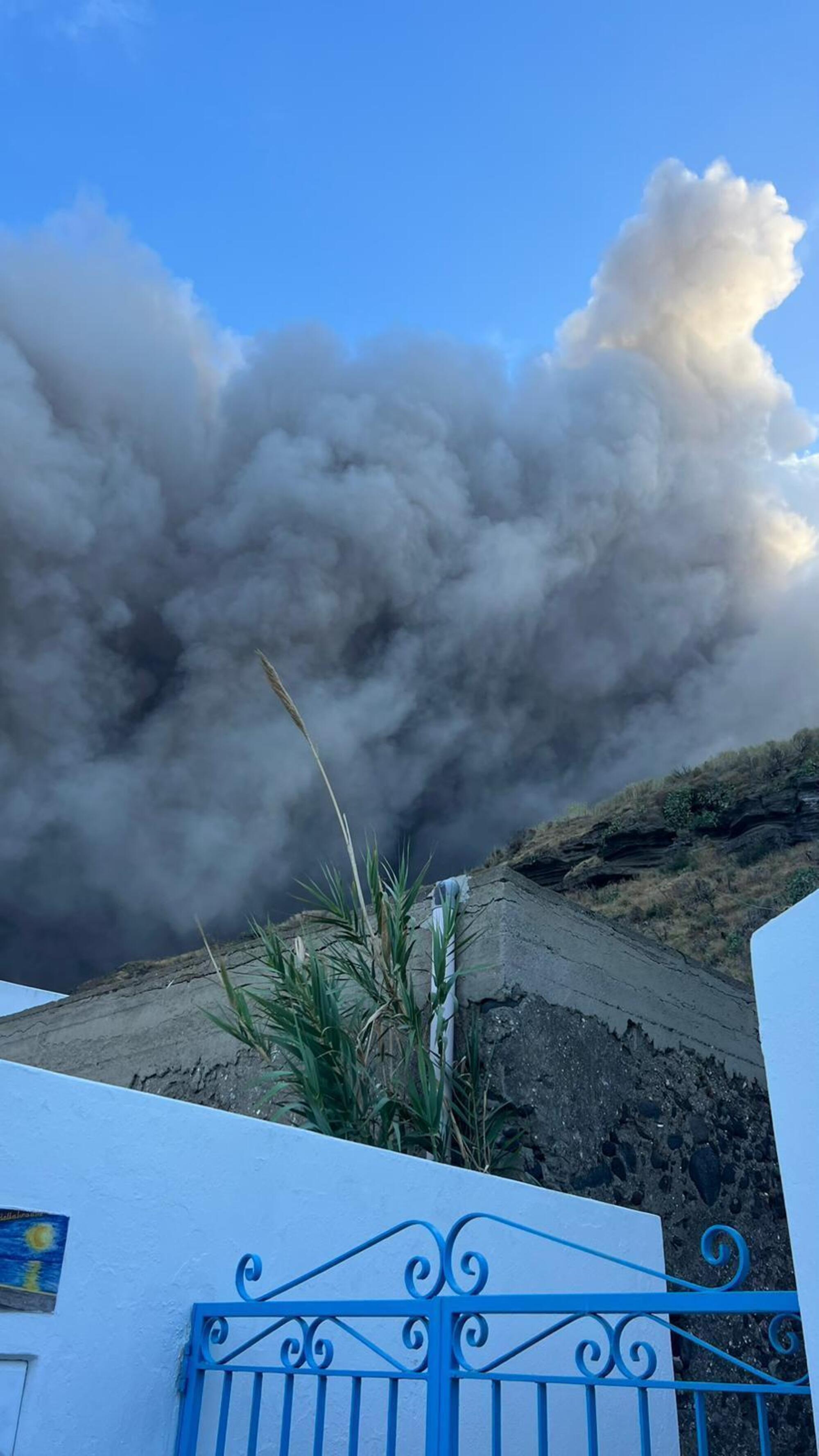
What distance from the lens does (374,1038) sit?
17.5 feet

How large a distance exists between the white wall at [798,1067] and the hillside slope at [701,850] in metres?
14.7

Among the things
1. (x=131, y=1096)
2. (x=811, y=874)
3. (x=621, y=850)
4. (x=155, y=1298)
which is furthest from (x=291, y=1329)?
(x=621, y=850)

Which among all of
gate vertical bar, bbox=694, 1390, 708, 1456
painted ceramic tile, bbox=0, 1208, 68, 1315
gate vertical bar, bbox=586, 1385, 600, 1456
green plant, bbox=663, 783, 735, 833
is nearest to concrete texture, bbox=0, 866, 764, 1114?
painted ceramic tile, bbox=0, 1208, 68, 1315

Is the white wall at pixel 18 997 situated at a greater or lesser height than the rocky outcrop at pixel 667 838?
lesser

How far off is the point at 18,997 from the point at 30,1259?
9490mm

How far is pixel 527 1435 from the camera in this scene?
145 inches

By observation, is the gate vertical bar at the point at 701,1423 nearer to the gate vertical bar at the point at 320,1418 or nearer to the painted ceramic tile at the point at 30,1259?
the gate vertical bar at the point at 320,1418

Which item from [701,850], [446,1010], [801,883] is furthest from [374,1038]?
[701,850]

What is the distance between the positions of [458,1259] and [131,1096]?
1.32 meters

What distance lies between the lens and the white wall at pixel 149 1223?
8.81 ft

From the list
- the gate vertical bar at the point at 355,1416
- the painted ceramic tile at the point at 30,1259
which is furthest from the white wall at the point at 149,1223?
the gate vertical bar at the point at 355,1416

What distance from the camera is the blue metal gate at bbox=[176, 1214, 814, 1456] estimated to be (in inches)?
89.8

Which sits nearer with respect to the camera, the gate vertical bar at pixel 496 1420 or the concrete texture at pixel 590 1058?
the gate vertical bar at pixel 496 1420

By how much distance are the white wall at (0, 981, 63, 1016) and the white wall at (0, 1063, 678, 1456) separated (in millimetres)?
8599
